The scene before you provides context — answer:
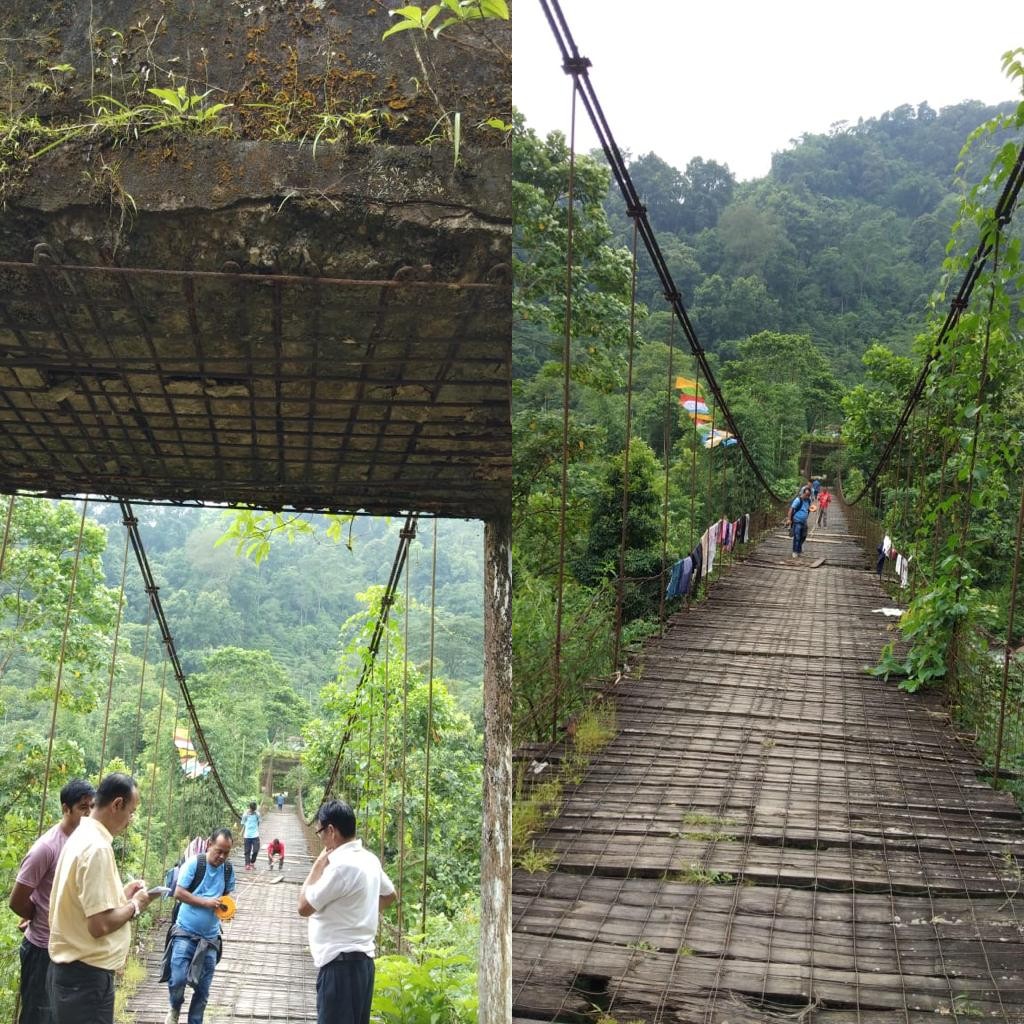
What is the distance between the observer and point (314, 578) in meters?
49.6

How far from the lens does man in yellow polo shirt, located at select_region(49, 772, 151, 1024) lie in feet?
7.61

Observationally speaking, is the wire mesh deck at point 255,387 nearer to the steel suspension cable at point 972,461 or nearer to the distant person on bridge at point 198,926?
the distant person on bridge at point 198,926

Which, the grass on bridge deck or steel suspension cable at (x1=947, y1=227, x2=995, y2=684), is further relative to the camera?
the grass on bridge deck

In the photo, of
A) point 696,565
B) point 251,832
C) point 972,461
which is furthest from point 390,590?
point 251,832

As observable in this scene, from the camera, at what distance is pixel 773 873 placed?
9.73 feet

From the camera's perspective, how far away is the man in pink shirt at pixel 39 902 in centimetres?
264

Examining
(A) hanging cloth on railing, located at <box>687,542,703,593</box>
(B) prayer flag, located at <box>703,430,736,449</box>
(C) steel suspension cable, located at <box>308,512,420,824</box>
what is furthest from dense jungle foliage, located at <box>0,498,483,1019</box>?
(B) prayer flag, located at <box>703,430,736,449</box>

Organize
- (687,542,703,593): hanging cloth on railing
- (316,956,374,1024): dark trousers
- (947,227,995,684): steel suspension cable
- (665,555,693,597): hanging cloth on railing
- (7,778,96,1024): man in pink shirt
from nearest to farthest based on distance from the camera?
1. (316,956,374,1024): dark trousers
2. (7,778,96,1024): man in pink shirt
3. (947,227,995,684): steel suspension cable
4. (665,555,693,597): hanging cloth on railing
5. (687,542,703,593): hanging cloth on railing

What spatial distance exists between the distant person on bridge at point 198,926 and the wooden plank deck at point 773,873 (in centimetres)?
133

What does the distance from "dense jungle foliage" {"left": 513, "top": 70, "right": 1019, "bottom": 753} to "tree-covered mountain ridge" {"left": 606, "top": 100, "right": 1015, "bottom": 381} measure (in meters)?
0.11

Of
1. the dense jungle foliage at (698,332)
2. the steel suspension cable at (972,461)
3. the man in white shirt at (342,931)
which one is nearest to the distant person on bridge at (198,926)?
the dense jungle foliage at (698,332)

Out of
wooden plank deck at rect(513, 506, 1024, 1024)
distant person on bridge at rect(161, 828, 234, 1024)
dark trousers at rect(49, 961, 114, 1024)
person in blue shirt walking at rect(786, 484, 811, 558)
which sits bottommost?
distant person on bridge at rect(161, 828, 234, 1024)

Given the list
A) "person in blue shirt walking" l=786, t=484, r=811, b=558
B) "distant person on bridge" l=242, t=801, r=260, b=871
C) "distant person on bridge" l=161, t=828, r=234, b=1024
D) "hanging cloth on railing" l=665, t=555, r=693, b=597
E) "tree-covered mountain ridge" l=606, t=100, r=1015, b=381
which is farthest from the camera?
"tree-covered mountain ridge" l=606, t=100, r=1015, b=381

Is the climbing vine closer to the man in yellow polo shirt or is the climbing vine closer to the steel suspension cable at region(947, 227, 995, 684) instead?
the steel suspension cable at region(947, 227, 995, 684)
